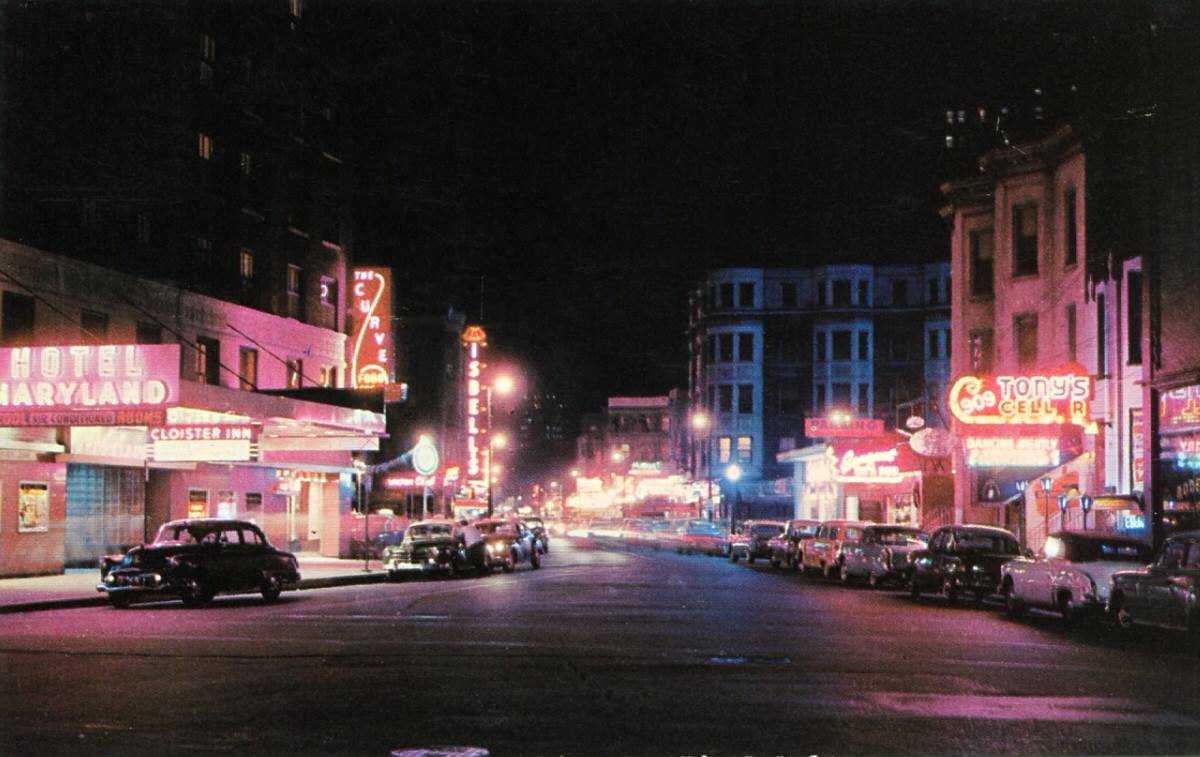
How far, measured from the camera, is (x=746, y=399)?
87000 millimetres

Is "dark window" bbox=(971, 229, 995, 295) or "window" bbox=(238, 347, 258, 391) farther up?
"dark window" bbox=(971, 229, 995, 295)

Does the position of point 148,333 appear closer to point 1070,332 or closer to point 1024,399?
point 1024,399

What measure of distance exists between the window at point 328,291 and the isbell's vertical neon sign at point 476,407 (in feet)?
105

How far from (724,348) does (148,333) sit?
53.8m

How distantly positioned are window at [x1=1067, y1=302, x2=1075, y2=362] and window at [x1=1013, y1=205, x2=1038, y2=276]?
3.12 metres

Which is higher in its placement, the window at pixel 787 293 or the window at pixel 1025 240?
the window at pixel 787 293

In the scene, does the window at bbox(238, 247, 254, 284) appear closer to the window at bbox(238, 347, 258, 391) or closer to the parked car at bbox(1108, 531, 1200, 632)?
the window at bbox(238, 347, 258, 391)

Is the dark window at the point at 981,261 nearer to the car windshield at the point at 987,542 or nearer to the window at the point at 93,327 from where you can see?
the car windshield at the point at 987,542

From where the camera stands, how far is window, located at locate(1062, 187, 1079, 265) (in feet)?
127

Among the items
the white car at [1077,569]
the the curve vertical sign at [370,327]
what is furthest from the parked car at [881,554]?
the the curve vertical sign at [370,327]

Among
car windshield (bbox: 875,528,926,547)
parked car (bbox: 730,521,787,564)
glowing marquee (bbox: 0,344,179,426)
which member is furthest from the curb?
parked car (bbox: 730,521,787,564)

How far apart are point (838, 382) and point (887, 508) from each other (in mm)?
21838

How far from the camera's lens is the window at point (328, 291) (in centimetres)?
5019

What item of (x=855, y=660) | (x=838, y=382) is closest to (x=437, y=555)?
(x=855, y=660)
